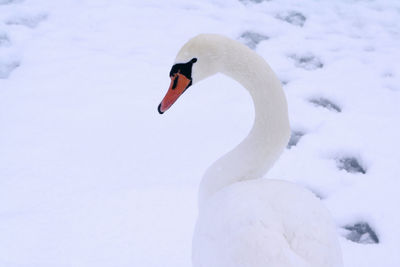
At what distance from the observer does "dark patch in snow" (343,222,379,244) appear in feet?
8.02

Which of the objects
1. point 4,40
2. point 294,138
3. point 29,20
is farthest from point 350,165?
point 29,20

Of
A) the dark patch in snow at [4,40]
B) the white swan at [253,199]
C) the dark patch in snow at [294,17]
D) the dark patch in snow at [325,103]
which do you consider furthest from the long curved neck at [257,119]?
the dark patch in snow at [294,17]

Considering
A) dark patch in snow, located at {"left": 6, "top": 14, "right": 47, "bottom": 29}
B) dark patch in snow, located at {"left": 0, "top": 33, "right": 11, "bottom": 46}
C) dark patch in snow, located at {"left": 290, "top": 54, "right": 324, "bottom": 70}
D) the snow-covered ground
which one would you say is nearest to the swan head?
the snow-covered ground

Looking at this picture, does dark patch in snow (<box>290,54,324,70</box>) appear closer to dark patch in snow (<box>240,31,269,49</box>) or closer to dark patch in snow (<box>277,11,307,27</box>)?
dark patch in snow (<box>240,31,269,49</box>)

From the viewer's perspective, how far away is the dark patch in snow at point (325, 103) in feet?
11.7

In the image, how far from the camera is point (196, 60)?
1889 millimetres

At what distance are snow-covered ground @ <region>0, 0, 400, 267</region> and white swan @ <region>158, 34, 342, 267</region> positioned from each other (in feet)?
2.08

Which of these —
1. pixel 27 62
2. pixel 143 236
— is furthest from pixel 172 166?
pixel 27 62

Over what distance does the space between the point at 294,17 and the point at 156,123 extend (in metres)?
2.63

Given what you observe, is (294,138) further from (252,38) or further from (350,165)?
(252,38)

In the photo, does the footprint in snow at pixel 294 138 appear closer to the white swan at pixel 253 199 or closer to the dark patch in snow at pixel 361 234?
the dark patch in snow at pixel 361 234

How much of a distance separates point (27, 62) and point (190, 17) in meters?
1.86

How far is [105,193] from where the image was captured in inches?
104

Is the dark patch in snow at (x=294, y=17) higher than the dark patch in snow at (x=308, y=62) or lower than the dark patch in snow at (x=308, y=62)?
lower
